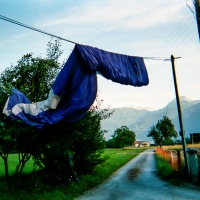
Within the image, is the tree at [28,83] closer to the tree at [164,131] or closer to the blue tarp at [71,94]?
the blue tarp at [71,94]

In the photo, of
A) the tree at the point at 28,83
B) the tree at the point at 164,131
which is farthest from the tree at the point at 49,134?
the tree at the point at 164,131

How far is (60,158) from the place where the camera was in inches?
589

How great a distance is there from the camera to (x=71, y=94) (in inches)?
337

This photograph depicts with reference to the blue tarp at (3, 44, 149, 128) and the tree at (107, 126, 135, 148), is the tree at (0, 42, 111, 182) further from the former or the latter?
the tree at (107, 126, 135, 148)

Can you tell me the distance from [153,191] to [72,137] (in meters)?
4.26

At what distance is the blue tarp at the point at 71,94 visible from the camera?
8.36 m

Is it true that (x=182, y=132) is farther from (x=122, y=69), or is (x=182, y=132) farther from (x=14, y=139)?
(x=14, y=139)

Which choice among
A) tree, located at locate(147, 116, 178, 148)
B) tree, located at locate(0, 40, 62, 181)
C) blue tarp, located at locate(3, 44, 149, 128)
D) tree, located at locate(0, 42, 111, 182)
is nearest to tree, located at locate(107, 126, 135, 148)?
tree, located at locate(147, 116, 178, 148)

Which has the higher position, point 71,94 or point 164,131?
point 164,131

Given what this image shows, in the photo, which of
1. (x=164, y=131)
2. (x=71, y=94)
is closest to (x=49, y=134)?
(x=71, y=94)

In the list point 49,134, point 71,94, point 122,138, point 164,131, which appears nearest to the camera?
→ point 71,94

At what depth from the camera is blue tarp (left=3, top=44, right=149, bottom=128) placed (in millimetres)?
8359

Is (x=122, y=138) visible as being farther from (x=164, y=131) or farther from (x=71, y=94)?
(x=71, y=94)

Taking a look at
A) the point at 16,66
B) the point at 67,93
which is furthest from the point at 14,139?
the point at 16,66
